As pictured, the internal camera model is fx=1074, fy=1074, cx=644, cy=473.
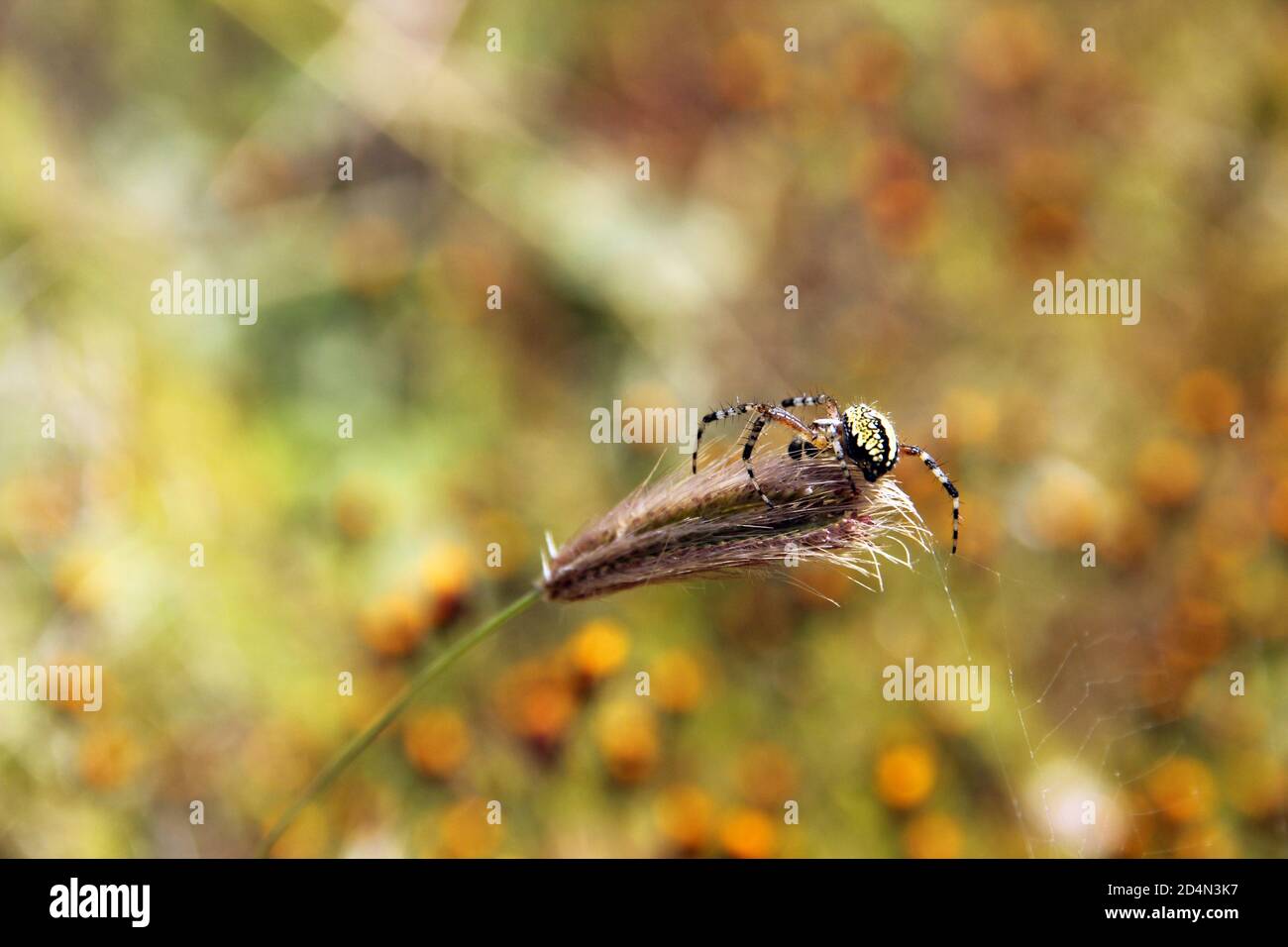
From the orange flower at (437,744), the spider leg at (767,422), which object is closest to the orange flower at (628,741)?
the orange flower at (437,744)

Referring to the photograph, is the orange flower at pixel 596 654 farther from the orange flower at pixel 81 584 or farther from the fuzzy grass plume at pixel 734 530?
the orange flower at pixel 81 584

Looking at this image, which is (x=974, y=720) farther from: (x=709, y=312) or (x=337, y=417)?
(x=337, y=417)

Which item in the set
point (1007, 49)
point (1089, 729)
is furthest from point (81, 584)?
point (1007, 49)

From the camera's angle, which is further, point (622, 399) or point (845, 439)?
point (622, 399)

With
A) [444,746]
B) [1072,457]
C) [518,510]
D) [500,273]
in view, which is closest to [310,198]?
[500,273]

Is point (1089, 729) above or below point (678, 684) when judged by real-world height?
below

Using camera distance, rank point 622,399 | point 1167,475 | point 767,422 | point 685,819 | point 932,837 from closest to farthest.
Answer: point 767,422
point 685,819
point 932,837
point 1167,475
point 622,399

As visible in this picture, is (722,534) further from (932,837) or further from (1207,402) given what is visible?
(1207,402)
